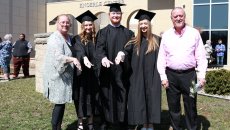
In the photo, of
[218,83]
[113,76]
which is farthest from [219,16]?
[113,76]

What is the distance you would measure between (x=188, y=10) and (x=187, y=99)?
19806mm

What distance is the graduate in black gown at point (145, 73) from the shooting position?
604cm

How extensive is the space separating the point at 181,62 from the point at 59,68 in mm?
1720

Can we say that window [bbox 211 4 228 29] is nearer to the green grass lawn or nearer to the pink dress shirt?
the green grass lawn

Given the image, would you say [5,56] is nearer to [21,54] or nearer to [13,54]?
[13,54]

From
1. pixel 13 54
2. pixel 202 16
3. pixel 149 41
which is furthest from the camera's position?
pixel 202 16

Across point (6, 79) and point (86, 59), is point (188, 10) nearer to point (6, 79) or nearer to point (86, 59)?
point (6, 79)

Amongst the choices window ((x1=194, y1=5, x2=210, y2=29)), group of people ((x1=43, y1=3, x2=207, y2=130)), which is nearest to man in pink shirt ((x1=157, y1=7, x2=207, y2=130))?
group of people ((x1=43, y1=3, x2=207, y2=130))

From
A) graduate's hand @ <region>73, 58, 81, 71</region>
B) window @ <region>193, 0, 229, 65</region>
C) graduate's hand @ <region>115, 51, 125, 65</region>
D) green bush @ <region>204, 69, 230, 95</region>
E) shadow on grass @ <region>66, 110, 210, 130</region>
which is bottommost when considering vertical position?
shadow on grass @ <region>66, 110, 210, 130</region>

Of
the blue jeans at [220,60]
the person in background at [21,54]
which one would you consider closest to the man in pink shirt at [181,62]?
the person in background at [21,54]

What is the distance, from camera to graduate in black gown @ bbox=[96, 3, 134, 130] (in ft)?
20.0

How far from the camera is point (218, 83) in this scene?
34.9 ft

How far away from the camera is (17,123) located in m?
7.00

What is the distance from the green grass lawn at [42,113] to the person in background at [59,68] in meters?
1.02
